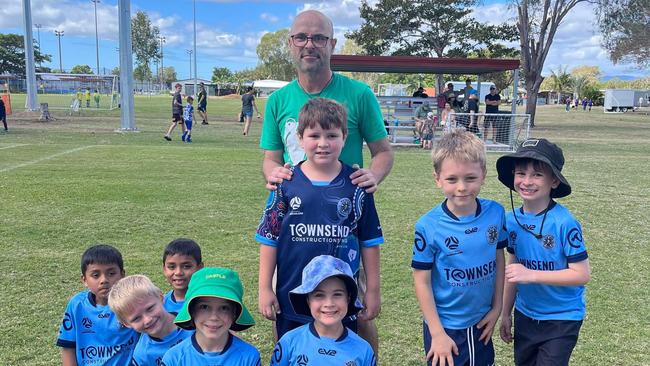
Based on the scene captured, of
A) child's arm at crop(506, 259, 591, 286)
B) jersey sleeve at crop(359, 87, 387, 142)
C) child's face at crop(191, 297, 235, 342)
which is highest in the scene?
jersey sleeve at crop(359, 87, 387, 142)

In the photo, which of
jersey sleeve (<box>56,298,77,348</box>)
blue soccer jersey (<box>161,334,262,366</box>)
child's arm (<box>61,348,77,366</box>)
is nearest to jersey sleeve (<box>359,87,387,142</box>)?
blue soccer jersey (<box>161,334,262,366</box>)

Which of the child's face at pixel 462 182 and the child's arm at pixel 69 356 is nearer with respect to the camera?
the child's face at pixel 462 182

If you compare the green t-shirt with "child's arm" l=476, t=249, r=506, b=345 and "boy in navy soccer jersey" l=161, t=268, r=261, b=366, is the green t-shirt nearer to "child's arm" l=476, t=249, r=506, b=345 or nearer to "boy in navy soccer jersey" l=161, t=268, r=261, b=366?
"boy in navy soccer jersey" l=161, t=268, r=261, b=366

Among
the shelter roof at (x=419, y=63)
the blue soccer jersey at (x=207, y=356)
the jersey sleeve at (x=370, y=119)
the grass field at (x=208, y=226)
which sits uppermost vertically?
the shelter roof at (x=419, y=63)

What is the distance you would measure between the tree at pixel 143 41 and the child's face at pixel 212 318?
2973 inches

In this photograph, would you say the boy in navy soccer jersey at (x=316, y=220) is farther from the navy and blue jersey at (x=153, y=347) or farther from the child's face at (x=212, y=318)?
the navy and blue jersey at (x=153, y=347)

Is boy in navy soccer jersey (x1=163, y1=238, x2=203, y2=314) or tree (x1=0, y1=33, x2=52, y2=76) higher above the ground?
tree (x1=0, y1=33, x2=52, y2=76)

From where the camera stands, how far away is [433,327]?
252 cm

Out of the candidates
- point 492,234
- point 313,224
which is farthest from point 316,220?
point 492,234

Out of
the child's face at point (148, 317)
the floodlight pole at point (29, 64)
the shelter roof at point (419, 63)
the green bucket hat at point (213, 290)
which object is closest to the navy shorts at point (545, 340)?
the green bucket hat at point (213, 290)

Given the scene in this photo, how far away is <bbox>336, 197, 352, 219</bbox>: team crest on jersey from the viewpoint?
2.45 m

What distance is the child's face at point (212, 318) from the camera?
7.86 ft

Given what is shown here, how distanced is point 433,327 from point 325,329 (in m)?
0.53

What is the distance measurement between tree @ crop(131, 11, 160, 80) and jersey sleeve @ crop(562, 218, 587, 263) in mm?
75946
